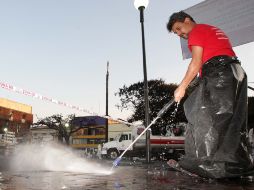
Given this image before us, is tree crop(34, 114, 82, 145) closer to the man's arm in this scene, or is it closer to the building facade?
the building facade

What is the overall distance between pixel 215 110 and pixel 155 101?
40.2 metres

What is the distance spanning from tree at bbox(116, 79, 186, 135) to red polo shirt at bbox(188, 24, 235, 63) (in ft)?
119

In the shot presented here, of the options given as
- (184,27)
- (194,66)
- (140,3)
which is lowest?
(194,66)

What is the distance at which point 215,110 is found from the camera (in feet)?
11.4

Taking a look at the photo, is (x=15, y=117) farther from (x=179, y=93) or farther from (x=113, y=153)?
(x=179, y=93)

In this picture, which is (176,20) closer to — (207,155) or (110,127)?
(207,155)

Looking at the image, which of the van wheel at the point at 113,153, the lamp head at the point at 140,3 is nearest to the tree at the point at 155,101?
the van wheel at the point at 113,153

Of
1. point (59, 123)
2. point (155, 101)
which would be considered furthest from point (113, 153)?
point (59, 123)

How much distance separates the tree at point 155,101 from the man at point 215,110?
3630 centimetres

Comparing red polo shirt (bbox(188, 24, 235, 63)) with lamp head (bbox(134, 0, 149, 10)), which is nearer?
red polo shirt (bbox(188, 24, 235, 63))

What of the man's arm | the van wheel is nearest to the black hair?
the man's arm

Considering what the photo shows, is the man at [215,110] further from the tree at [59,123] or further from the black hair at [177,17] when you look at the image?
the tree at [59,123]

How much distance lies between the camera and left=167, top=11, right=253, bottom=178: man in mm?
3410

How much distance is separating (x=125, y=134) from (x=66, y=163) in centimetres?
2047
